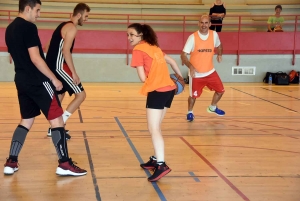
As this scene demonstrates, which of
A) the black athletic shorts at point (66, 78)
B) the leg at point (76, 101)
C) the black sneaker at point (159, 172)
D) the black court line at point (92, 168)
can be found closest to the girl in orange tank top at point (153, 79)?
the black sneaker at point (159, 172)

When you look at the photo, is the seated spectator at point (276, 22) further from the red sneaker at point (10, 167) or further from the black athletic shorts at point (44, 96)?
the red sneaker at point (10, 167)

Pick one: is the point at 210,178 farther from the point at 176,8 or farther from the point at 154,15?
the point at 176,8

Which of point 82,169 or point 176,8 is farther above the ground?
point 176,8

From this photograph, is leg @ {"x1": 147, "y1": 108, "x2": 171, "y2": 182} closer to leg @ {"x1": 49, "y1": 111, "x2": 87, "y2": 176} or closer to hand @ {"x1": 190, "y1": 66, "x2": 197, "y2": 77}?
leg @ {"x1": 49, "y1": 111, "x2": 87, "y2": 176}

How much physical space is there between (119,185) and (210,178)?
3.22 feet

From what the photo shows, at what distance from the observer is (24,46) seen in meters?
4.77

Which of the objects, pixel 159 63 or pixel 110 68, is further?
pixel 110 68

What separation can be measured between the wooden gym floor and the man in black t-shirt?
10.4 inches

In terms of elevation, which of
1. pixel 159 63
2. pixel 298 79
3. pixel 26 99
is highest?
pixel 159 63

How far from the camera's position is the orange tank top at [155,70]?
196 inches

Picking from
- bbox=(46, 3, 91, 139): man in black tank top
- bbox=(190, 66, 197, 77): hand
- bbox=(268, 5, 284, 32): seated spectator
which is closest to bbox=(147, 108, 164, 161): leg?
bbox=(46, 3, 91, 139): man in black tank top

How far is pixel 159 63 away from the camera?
16.4 feet

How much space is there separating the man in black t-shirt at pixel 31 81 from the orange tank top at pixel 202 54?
386cm

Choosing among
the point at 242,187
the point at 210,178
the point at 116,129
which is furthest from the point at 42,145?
the point at 242,187
